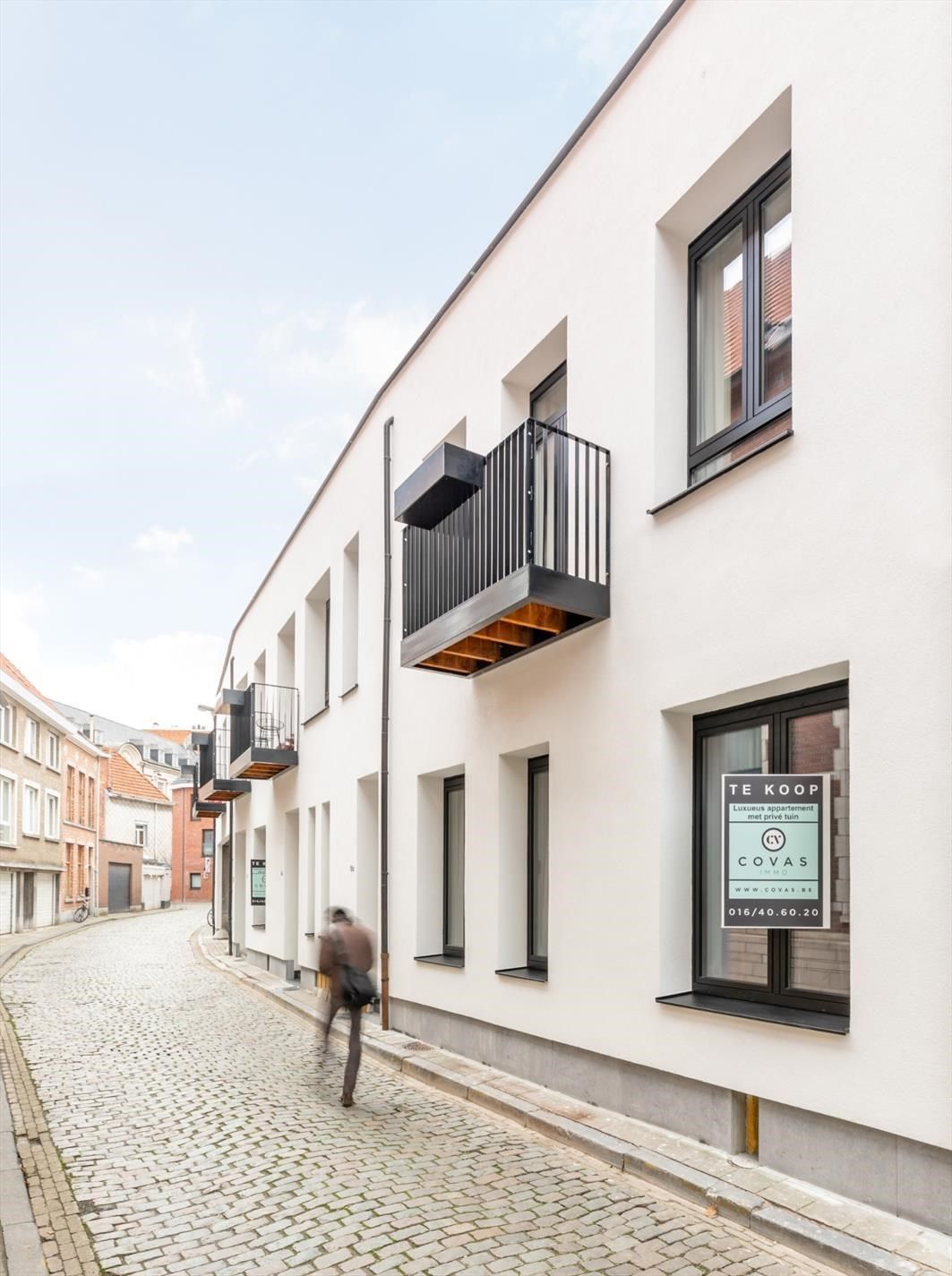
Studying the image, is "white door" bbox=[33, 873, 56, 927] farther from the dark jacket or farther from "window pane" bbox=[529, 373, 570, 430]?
"window pane" bbox=[529, 373, 570, 430]

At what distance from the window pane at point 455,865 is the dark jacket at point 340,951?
2371 millimetres

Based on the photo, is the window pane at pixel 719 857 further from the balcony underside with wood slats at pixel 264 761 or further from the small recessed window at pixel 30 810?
the small recessed window at pixel 30 810

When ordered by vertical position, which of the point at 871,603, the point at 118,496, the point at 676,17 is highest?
the point at 118,496

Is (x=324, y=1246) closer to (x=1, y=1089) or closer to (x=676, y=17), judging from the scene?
(x=1, y=1089)

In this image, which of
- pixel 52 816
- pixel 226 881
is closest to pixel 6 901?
pixel 52 816

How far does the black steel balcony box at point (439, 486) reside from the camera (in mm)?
8227

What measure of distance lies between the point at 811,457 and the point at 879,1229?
11.7 feet

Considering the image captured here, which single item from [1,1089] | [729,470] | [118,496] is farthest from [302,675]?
[118,496]

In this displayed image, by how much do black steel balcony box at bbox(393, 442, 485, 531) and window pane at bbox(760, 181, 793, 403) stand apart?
2.48 meters

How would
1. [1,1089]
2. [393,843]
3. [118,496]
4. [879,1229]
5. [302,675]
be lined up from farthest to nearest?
[118,496] → [302,675] → [393,843] → [1,1089] → [879,1229]

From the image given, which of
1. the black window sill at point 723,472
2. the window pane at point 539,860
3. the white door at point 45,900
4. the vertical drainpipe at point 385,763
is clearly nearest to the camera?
the black window sill at point 723,472

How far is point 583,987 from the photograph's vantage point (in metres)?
7.34

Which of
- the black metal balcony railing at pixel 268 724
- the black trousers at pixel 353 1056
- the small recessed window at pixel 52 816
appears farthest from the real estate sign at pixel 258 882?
the small recessed window at pixel 52 816

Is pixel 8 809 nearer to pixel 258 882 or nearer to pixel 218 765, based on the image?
pixel 218 765
